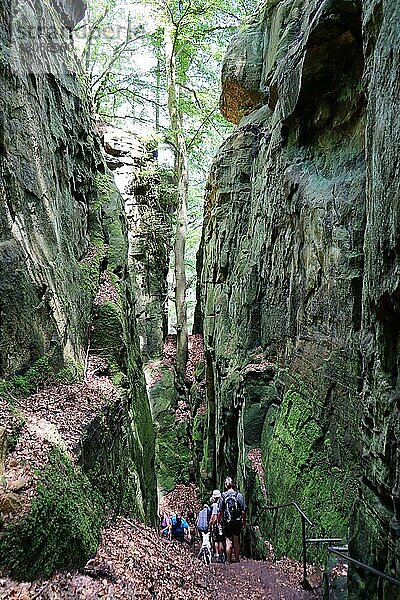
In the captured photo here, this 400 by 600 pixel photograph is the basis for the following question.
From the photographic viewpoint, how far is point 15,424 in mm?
5266

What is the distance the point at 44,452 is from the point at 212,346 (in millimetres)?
12494

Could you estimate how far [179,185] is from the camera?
62.2ft

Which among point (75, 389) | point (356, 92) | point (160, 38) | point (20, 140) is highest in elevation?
point (160, 38)

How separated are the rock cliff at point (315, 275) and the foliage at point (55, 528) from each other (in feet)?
9.87

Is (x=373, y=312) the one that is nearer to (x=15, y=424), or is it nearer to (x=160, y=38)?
(x=15, y=424)

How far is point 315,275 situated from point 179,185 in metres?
11.5

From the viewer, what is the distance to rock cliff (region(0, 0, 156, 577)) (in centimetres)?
498

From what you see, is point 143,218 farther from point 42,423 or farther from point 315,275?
point 42,423

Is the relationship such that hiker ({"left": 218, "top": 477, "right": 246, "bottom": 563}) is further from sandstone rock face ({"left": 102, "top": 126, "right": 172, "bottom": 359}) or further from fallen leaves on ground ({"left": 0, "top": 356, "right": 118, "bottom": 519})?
sandstone rock face ({"left": 102, "top": 126, "right": 172, "bottom": 359})

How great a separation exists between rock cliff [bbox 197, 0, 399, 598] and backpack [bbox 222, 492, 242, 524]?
71 centimetres

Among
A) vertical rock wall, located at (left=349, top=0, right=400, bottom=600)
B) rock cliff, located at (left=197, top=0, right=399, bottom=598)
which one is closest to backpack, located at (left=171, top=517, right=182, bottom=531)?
rock cliff, located at (left=197, top=0, right=399, bottom=598)

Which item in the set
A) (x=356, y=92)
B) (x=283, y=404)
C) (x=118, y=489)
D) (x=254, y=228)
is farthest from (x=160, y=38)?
(x=118, y=489)

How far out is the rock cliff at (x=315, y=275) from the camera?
15.3 ft

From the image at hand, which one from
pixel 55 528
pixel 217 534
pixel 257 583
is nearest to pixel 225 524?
pixel 217 534
